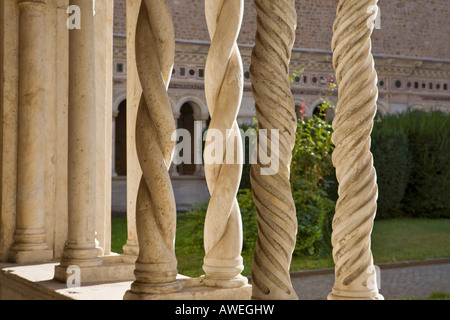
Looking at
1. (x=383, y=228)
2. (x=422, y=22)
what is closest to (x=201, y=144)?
(x=383, y=228)

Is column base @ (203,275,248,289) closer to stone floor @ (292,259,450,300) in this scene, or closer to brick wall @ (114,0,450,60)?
stone floor @ (292,259,450,300)

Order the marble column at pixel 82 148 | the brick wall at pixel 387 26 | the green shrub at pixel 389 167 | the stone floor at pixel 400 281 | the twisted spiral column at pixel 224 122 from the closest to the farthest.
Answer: the twisted spiral column at pixel 224 122
the marble column at pixel 82 148
the stone floor at pixel 400 281
the green shrub at pixel 389 167
the brick wall at pixel 387 26

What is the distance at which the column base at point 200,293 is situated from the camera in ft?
9.75

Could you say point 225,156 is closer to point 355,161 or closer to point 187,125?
point 355,161

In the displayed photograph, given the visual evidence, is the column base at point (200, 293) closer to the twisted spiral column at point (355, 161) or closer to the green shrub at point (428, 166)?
the twisted spiral column at point (355, 161)

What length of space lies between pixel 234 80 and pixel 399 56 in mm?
13425

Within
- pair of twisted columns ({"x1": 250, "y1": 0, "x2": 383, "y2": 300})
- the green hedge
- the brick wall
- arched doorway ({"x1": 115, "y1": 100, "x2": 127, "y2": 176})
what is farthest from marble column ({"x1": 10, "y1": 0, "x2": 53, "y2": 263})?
arched doorway ({"x1": 115, "y1": 100, "x2": 127, "y2": 176})

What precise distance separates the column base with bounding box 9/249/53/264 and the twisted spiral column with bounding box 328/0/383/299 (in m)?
2.54

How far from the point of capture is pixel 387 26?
16.5 m

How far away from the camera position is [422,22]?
16.8 m

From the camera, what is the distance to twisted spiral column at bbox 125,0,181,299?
295 cm

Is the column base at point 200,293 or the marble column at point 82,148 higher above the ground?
the marble column at point 82,148

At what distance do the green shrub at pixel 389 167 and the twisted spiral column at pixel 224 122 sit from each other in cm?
957

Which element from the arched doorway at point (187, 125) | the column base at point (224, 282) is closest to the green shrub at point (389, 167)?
the arched doorway at point (187, 125)
